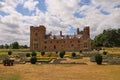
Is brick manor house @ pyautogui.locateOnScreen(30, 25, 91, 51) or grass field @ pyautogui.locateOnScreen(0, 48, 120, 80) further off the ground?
brick manor house @ pyautogui.locateOnScreen(30, 25, 91, 51)

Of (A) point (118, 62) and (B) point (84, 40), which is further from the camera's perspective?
(B) point (84, 40)

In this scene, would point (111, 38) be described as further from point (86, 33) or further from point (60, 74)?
point (60, 74)

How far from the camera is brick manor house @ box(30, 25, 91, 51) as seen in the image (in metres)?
86.4

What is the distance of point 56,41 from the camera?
88562 millimetres

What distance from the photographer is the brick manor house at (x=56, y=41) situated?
8638 centimetres

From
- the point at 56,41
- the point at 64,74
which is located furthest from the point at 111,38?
the point at 64,74

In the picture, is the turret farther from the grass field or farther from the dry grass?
the dry grass

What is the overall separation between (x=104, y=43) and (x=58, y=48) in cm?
2662

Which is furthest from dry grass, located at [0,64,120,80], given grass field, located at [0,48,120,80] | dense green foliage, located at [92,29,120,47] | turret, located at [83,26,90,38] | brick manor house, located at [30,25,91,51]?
dense green foliage, located at [92,29,120,47]

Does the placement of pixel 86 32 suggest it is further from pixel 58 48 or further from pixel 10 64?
pixel 10 64

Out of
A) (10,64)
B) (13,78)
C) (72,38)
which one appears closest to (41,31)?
(72,38)

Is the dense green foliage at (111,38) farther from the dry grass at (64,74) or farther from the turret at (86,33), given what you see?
the dry grass at (64,74)

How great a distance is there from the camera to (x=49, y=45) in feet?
292

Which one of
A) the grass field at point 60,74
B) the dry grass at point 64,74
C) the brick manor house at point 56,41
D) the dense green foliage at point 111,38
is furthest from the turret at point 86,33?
the dry grass at point 64,74
